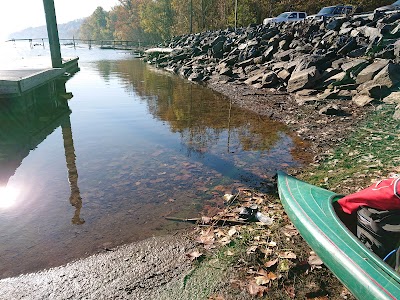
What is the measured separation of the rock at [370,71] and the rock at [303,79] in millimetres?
1645

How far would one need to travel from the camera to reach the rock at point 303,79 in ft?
37.8

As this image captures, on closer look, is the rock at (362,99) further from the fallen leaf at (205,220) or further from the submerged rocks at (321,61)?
the fallen leaf at (205,220)

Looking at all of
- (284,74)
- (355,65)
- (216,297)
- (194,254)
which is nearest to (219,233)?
(194,254)

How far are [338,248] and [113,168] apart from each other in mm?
4957

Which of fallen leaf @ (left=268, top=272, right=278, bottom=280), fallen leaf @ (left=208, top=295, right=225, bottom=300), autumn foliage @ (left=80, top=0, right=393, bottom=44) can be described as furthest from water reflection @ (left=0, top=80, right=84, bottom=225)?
autumn foliage @ (left=80, top=0, right=393, bottom=44)

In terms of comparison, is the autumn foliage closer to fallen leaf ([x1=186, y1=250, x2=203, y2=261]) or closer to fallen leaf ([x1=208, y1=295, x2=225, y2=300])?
fallen leaf ([x1=186, y1=250, x2=203, y2=261])

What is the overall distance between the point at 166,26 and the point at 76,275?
62855 mm

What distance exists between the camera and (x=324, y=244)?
2969mm

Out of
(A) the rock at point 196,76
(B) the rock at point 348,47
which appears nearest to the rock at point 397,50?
(B) the rock at point 348,47

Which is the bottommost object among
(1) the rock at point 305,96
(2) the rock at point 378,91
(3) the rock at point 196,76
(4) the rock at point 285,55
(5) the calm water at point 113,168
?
(5) the calm water at point 113,168

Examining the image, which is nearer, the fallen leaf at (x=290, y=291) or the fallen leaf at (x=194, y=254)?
the fallen leaf at (x=290, y=291)

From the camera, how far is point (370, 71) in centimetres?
998

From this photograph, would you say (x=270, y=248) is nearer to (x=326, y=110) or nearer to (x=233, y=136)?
(x=233, y=136)

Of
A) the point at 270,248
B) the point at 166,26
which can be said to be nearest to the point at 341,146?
the point at 270,248
